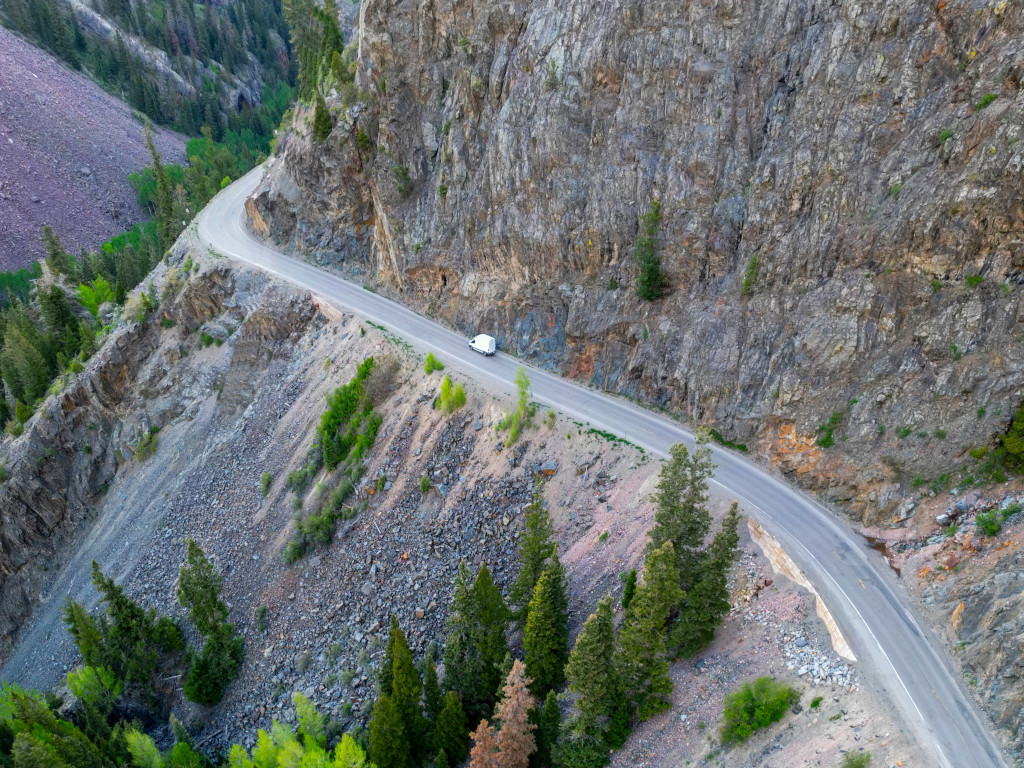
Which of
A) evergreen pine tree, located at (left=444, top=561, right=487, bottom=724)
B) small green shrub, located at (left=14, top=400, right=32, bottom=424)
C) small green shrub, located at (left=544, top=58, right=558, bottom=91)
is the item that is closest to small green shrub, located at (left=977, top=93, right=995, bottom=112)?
small green shrub, located at (left=544, top=58, right=558, bottom=91)

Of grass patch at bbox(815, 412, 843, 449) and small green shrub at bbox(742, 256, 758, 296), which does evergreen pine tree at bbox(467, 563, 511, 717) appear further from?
small green shrub at bbox(742, 256, 758, 296)

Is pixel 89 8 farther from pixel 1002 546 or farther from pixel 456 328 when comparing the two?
pixel 1002 546

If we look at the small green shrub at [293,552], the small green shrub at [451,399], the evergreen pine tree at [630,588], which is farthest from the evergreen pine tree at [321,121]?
the evergreen pine tree at [630,588]

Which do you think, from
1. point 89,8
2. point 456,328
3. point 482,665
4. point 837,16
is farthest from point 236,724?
point 89,8

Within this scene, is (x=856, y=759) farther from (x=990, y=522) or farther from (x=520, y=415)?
(x=520, y=415)

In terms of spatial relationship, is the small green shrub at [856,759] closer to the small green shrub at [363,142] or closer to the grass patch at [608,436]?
the grass patch at [608,436]
